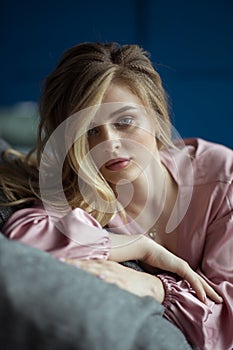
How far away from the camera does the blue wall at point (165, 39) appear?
268 cm

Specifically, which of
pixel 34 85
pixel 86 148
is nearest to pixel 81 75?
pixel 86 148

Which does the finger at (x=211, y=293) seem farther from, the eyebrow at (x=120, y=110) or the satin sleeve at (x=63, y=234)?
the eyebrow at (x=120, y=110)

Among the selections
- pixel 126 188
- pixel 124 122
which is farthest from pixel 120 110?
pixel 126 188

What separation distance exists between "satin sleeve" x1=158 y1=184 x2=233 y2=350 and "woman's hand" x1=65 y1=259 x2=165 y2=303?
0.12ft

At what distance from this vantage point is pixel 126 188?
4.48ft

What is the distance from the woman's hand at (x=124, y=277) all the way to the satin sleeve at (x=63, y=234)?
0.02 metres

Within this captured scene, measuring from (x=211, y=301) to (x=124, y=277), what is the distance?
0.69 feet

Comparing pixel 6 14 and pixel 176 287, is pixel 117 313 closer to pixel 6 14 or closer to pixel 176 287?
pixel 176 287

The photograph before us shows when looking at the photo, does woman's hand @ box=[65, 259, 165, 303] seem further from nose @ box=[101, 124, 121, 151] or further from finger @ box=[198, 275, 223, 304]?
nose @ box=[101, 124, 121, 151]

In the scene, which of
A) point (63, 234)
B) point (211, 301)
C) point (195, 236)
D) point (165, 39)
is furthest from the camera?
point (165, 39)

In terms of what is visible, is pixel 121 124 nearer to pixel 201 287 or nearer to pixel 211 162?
pixel 211 162

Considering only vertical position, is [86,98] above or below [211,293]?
above

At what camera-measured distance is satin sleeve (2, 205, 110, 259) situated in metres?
1.05

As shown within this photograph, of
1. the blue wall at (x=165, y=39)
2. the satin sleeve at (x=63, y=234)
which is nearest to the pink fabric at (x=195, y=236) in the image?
the satin sleeve at (x=63, y=234)
